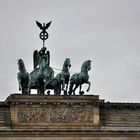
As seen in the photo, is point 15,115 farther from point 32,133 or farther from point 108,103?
point 108,103

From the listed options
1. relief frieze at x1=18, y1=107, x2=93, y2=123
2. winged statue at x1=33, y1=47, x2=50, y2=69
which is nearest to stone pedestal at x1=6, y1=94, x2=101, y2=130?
relief frieze at x1=18, y1=107, x2=93, y2=123

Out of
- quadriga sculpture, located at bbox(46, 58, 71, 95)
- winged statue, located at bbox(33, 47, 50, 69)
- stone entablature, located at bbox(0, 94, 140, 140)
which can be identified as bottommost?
stone entablature, located at bbox(0, 94, 140, 140)

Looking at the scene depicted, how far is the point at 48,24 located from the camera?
145 ft

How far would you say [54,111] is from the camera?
41969 millimetres

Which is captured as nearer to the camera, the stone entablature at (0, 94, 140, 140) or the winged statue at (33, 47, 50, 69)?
the stone entablature at (0, 94, 140, 140)

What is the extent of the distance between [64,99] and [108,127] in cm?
325

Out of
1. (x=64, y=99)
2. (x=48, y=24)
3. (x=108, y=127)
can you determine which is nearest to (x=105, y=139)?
(x=108, y=127)

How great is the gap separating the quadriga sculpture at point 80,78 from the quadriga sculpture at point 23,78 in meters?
2.78

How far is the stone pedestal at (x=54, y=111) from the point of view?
136 feet

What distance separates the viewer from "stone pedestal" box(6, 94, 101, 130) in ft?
136

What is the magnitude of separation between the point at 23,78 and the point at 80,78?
3535 millimetres

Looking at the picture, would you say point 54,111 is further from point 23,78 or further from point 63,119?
point 23,78

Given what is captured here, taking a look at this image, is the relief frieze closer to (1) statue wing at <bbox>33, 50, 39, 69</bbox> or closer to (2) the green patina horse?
(2) the green patina horse

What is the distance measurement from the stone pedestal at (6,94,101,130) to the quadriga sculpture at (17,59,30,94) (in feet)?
3.01
